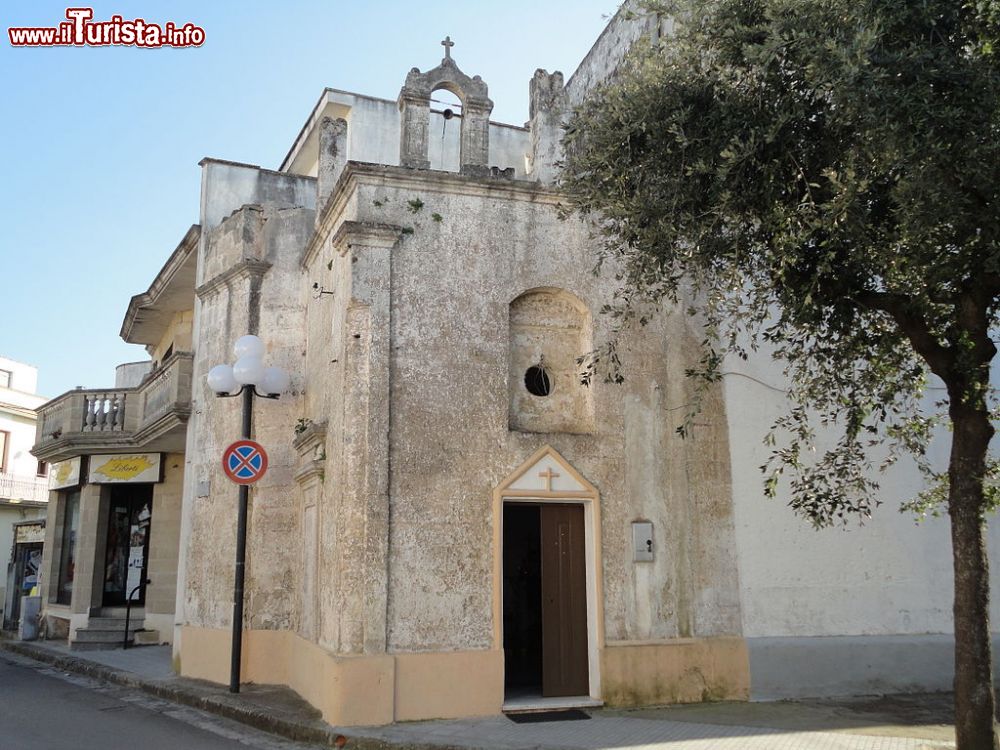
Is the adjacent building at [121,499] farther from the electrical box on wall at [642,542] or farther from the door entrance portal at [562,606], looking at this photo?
the electrical box on wall at [642,542]

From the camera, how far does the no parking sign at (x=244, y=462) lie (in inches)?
434

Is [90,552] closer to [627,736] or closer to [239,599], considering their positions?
[239,599]

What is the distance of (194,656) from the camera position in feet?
42.5

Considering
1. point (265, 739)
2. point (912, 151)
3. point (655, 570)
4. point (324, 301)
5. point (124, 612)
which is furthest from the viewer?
point (124, 612)

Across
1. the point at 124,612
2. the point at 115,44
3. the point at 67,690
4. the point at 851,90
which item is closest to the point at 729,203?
the point at 851,90

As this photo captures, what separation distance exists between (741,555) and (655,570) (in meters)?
1.15

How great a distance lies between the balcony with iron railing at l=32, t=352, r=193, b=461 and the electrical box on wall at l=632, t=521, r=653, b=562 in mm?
10097

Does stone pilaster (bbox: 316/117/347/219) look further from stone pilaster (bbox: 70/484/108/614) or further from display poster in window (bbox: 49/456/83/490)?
display poster in window (bbox: 49/456/83/490)

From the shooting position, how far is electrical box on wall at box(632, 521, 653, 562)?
10633 millimetres

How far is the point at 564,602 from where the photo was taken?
10.5 metres

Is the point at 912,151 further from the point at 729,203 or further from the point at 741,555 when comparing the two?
the point at 741,555

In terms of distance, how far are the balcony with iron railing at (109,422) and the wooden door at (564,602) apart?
9.37 meters

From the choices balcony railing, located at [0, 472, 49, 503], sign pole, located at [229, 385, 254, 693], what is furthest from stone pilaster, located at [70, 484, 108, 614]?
balcony railing, located at [0, 472, 49, 503]

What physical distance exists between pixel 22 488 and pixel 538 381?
3008 centimetres
